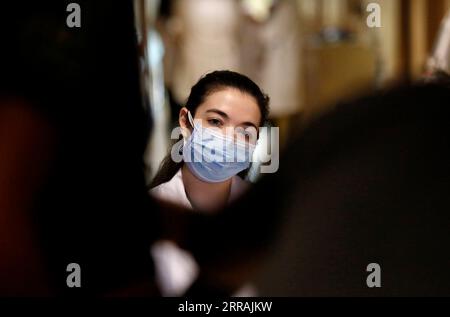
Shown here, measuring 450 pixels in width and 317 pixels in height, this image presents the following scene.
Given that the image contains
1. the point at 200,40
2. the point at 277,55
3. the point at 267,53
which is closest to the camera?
the point at 200,40

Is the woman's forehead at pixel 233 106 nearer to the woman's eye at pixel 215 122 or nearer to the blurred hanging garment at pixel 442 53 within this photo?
the woman's eye at pixel 215 122

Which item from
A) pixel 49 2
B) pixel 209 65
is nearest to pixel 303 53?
pixel 209 65

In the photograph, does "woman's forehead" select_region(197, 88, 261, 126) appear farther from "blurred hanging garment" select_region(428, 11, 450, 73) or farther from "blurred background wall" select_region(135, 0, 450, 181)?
"blurred hanging garment" select_region(428, 11, 450, 73)

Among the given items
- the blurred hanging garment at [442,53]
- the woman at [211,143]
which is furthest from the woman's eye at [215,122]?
the blurred hanging garment at [442,53]

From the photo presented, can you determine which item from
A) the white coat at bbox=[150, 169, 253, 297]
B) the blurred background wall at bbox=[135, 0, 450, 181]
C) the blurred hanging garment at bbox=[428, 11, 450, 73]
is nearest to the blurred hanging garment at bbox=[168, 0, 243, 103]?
the blurred background wall at bbox=[135, 0, 450, 181]

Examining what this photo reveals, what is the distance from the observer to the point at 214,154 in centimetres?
58

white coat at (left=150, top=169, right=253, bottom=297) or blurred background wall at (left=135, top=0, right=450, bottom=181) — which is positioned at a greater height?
blurred background wall at (left=135, top=0, right=450, bottom=181)

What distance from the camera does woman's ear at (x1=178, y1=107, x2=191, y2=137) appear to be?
590 mm

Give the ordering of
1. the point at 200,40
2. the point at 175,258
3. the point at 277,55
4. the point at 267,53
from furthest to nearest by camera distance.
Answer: the point at 277,55
the point at 267,53
the point at 200,40
the point at 175,258

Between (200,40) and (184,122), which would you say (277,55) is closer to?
(200,40)

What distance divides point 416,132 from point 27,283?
31cm

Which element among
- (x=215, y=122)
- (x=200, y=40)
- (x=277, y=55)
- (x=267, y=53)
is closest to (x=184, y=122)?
(x=215, y=122)

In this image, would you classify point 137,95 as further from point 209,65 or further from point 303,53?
point 303,53
